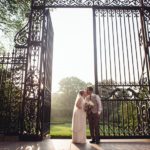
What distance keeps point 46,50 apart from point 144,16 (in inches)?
153

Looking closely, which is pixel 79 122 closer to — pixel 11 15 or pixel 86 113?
pixel 86 113

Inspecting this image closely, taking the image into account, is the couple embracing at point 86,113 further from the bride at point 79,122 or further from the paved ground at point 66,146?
the paved ground at point 66,146

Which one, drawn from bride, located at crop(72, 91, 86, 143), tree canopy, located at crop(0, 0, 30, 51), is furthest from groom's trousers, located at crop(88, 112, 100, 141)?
tree canopy, located at crop(0, 0, 30, 51)

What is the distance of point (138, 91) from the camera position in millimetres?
7309

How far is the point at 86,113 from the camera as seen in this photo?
680cm

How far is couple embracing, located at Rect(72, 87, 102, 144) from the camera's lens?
6.43 metres

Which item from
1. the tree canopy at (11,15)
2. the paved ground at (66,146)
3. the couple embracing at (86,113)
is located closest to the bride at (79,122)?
the couple embracing at (86,113)

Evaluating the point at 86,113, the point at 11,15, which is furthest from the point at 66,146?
the point at 11,15

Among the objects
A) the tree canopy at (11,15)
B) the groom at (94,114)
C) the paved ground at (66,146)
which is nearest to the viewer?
the paved ground at (66,146)

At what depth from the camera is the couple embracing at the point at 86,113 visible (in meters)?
6.43

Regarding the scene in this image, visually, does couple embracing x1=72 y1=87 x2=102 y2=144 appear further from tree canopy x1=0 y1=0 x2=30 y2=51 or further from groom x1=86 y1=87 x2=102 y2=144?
tree canopy x1=0 y1=0 x2=30 y2=51

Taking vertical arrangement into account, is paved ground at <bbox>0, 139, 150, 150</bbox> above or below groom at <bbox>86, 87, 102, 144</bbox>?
below

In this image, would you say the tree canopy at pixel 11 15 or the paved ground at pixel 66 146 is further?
the tree canopy at pixel 11 15

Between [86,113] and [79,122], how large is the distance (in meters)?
0.38
